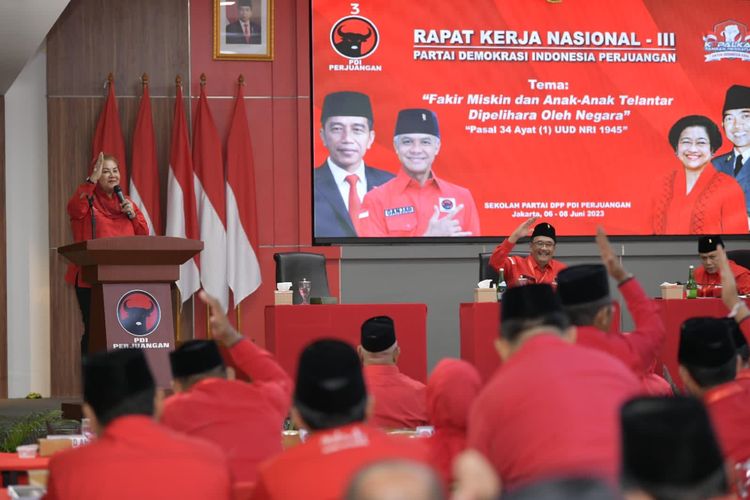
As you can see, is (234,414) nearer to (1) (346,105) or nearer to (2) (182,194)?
(2) (182,194)

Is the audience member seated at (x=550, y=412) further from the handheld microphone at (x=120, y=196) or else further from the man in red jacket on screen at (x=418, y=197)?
the man in red jacket on screen at (x=418, y=197)

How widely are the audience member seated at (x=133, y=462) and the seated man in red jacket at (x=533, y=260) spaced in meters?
4.74

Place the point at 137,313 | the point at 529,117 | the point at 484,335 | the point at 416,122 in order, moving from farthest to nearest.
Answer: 1. the point at 529,117
2. the point at 416,122
3. the point at 484,335
4. the point at 137,313

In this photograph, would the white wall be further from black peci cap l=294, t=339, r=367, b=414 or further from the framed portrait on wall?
black peci cap l=294, t=339, r=367, b=414

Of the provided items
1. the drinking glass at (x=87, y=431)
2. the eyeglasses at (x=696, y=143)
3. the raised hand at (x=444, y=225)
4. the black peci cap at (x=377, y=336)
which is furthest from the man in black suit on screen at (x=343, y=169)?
the drinking glass at (x=87, y=431)

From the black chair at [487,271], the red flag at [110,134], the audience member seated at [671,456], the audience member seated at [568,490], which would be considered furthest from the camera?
the red flag at [110,134]

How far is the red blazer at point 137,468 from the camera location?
7.57 feet

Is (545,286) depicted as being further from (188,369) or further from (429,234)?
(429,234)

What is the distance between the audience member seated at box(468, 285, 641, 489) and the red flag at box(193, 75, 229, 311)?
6.85 m

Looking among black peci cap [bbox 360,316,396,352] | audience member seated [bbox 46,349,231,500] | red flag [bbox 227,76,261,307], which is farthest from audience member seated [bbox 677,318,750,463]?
red flag [bbox 227,76,261,307]

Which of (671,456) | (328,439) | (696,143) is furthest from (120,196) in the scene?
(696,143)

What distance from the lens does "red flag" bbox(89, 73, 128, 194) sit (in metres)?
8.91

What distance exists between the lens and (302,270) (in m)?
8.05

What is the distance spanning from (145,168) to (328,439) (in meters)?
7.13
